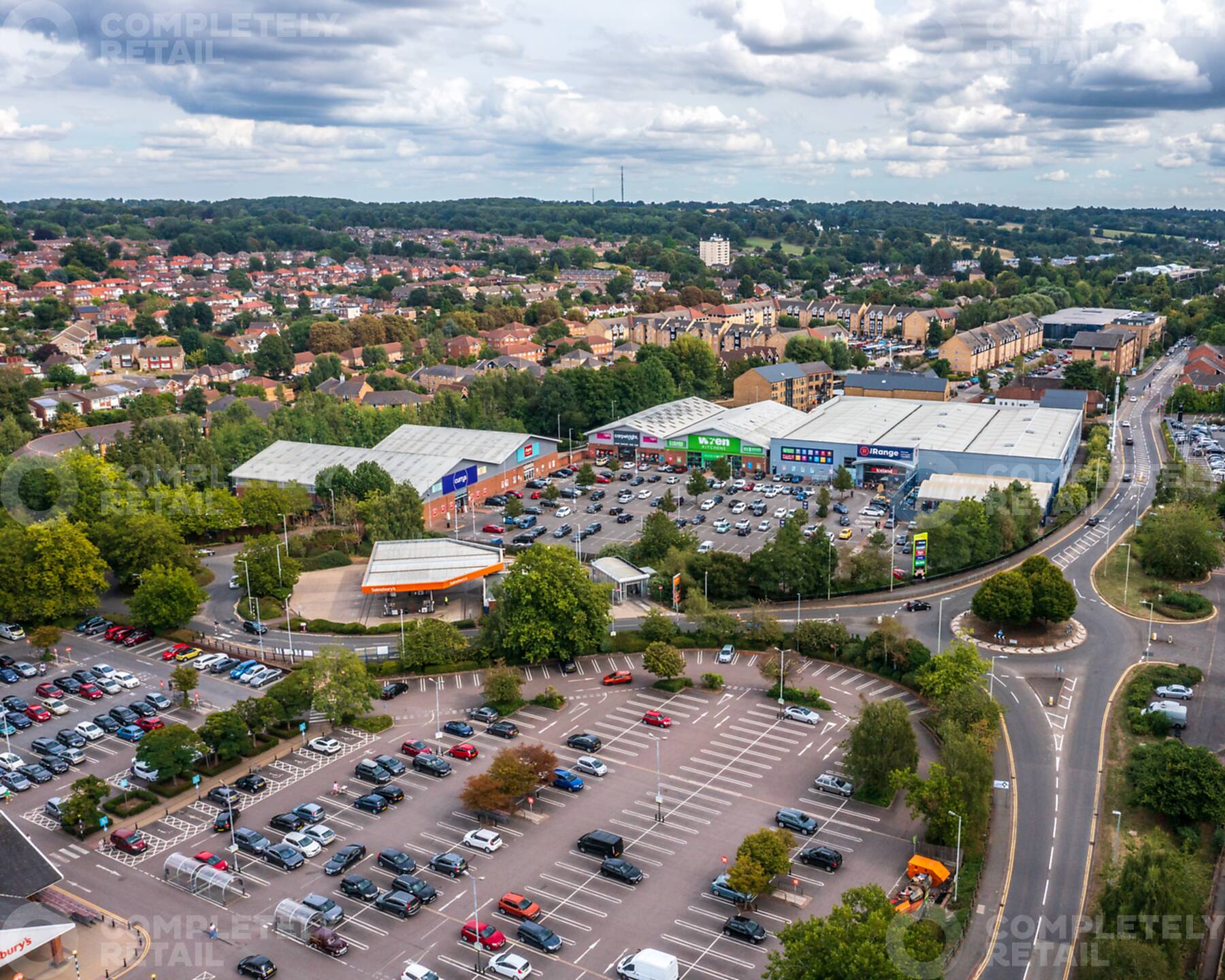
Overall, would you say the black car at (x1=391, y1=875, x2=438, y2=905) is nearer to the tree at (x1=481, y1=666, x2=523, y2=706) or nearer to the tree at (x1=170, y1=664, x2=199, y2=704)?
the tree at (x1=481, y1=666, x2=523, y2=706)

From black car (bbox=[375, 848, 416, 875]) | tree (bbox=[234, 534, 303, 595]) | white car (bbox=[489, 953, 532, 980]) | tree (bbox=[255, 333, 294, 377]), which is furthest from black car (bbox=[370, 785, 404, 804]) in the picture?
tree (bbox=[255, 333, 294, 377])

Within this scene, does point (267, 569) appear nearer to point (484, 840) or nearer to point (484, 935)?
point (484, 840)

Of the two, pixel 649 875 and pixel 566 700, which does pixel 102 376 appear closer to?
pixel 566 700

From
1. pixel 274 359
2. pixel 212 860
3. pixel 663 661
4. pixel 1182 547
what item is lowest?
pixel 212 860

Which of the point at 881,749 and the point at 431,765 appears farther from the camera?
the point at 431,765

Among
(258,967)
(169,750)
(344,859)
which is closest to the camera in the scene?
(258,967)

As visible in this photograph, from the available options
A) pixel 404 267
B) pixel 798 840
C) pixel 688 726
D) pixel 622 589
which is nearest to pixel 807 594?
pixel 622 589

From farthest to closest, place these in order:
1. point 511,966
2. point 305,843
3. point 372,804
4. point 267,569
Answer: point 267,569 → point 372,804 → point 305,843 → point 511,966

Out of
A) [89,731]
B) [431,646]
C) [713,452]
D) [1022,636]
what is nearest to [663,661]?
[431,646]

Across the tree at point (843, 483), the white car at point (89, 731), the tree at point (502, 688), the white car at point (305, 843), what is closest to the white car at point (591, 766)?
the tree at point (502, 688)
